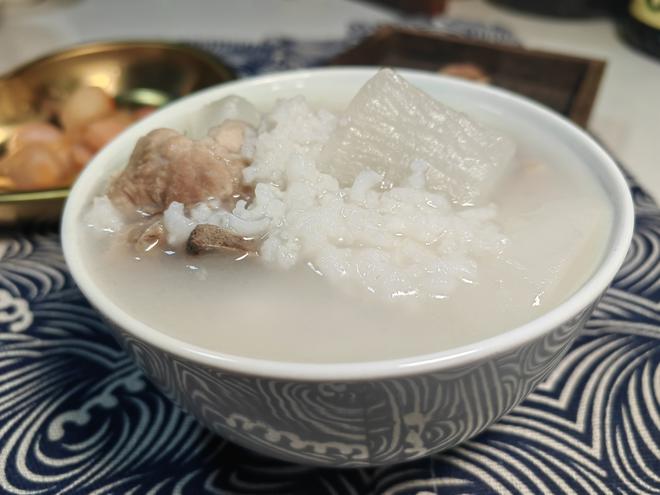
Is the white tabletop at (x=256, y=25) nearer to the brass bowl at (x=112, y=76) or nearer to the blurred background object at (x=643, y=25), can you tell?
the blurred background object at (x=643, y=25)

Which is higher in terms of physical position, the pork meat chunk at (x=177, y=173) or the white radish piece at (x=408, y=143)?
the white radish piece at (x=408, y=143)

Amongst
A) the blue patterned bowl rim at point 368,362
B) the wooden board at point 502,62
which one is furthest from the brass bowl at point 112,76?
the blue patterned bowl rim at point 368,362

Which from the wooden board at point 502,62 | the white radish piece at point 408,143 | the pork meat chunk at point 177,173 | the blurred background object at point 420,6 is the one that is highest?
the white radish piece at point 408,143

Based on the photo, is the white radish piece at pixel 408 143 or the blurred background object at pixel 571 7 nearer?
the white radish piece at pixel 408 143

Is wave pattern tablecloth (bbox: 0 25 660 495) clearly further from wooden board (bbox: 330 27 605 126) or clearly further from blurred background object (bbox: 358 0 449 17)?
blurred background object (bbox: 358 0 449 17)

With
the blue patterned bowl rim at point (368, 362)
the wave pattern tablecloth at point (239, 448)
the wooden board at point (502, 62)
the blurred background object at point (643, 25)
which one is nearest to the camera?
the blue patterned bowl rim at point (368, 362)

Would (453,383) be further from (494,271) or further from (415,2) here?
(415,2)

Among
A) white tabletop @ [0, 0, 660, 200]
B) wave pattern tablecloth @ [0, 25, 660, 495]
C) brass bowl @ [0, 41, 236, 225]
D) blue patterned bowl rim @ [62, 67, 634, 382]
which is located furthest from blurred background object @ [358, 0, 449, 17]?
wave pattern tablecloth @ [0, 25, 660, 495]
